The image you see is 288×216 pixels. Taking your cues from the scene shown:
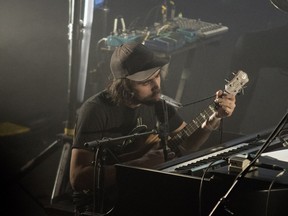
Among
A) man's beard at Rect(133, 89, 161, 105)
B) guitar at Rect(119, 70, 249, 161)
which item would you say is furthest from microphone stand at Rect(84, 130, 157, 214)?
man's beard at Rect(133, 89, 161, 105)

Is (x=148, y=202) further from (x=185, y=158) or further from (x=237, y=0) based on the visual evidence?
(x=237, y=0)

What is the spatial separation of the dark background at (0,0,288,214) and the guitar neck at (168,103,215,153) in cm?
9

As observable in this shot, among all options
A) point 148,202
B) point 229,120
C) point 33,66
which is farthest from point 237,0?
point 148,202

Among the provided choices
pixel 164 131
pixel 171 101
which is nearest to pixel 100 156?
pixel 164 131

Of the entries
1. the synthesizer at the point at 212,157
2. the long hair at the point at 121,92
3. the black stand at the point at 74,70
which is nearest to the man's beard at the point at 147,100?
the long hair at the point at 121,92

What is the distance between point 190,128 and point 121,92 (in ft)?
1.48

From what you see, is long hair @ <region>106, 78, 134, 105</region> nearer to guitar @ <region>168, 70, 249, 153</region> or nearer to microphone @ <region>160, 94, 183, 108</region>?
microphone @ <region>160, 94, 183, 108</region>

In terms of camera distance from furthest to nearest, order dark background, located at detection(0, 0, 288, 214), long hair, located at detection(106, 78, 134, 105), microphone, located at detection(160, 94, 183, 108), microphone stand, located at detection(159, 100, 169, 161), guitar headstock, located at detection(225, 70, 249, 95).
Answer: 1. dark background, located at detection(0, 0, 288, 214)
2. microphone, located at detection(160, 94, 183, 108)
3. long hair, located at detection(106, 78, 134, 105)
4. guitar headstock, located at detection(225, 70, 249, 95)
5. microphone stand, located at detection(159, 100, 169, 161)

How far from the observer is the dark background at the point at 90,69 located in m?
4.23

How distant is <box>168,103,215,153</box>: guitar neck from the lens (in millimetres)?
3844

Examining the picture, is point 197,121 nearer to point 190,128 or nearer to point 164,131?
point 190,128

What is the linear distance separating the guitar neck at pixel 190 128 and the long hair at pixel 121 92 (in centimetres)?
35

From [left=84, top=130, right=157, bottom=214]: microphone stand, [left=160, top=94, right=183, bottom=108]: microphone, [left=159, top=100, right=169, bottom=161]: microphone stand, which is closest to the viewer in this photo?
[left=84, top=130, right=157, bottom=214]: microphone stand

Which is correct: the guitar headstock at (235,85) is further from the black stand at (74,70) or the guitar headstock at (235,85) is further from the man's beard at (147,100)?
the black stand at (74,70)
